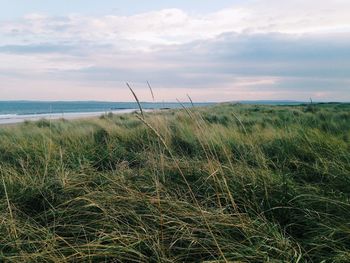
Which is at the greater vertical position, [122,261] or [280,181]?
[280,181]

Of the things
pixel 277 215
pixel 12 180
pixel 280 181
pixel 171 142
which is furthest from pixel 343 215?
pixel 171 142

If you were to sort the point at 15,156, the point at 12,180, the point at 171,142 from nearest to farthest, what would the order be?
1. the point at 12,180
2. the point at 15,156
3. the point at 171,142

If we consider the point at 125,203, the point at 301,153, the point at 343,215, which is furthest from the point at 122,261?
the point at 301,153

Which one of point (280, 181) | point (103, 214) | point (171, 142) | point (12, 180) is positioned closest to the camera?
point (103, 214)

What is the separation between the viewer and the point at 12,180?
377 cm

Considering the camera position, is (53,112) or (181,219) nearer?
(181,219)

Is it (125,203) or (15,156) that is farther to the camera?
(15,156)

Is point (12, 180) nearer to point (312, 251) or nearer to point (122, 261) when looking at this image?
point (122, 261)

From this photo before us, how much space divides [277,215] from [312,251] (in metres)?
0.51

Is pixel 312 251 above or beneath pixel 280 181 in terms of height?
beneath

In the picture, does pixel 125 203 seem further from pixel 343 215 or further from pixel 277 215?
pixel 343 215

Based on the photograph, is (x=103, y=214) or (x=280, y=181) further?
(x=280, y=181)

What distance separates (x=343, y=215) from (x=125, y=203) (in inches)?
59.1

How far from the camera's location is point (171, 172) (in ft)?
13.1
